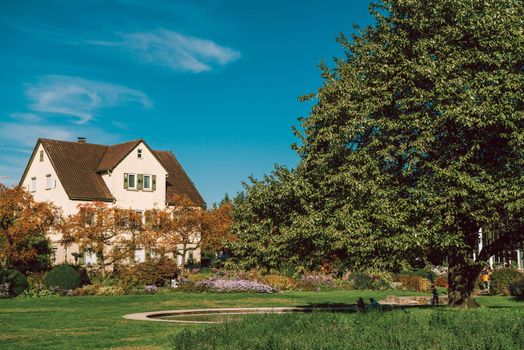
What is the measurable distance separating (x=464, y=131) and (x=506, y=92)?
1.80 metres

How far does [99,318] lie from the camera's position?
23.2 meters

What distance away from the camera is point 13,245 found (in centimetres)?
3991

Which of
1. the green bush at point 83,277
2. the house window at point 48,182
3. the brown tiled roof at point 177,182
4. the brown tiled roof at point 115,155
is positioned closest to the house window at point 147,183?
the brown tiled roof at point 177,182

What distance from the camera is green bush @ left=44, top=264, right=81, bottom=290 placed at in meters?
37.3

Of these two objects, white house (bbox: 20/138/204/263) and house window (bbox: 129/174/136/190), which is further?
house window (bbox: 129/174/136/190)

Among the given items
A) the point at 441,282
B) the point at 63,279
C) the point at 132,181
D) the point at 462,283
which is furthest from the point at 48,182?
the point at 462,283

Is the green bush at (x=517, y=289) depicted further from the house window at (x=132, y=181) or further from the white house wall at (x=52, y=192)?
the white house wall at (x=52, y=192)

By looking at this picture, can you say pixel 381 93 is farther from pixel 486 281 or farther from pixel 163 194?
pixel 163 194

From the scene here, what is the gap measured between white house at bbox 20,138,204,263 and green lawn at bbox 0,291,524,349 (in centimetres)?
2004

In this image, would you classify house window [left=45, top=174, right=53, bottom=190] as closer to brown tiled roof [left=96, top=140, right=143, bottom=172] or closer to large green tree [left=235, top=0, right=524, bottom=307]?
brown tiled roof [left=96, top=140, right=143, bottom=172]

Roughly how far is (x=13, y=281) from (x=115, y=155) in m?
22.3

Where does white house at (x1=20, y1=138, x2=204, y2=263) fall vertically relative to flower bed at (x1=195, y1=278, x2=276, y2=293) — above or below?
above

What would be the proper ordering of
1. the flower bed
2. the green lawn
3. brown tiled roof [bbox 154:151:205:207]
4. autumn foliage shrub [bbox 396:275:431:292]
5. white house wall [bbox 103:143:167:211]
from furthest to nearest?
brown tiled roof [bbox 154:151:205:207] → white house wall [bbox 103:143:167:211] → autumn foliage shrub [bbox 396:275:431:292] → the flower bed → the green lawn

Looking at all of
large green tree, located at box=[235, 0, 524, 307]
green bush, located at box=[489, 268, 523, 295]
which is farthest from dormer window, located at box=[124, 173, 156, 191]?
large green tree, located at box=[235, 0, 524, 307]
